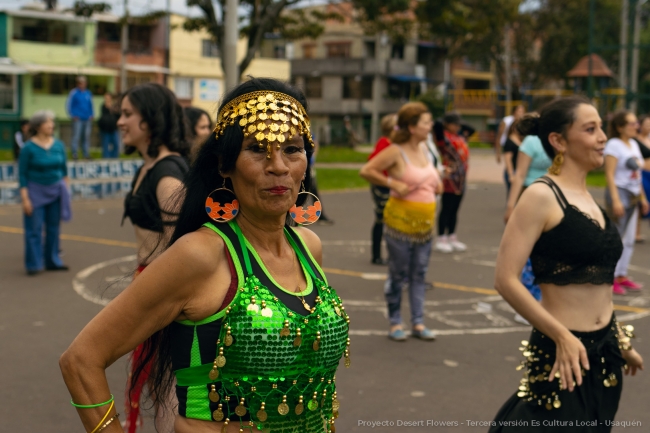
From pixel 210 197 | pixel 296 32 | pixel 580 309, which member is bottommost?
pixel 580 309

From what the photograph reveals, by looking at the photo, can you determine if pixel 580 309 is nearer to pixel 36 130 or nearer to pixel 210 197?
pixel 210 197

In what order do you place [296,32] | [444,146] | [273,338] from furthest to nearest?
[296,32] < [444,146] < [273,338]

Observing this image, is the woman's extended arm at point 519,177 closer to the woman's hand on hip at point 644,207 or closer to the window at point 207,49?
the woman's hand on hip at point 644,207

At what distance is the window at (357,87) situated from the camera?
202 ft

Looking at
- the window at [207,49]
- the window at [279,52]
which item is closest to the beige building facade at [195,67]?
the window at [207,49]

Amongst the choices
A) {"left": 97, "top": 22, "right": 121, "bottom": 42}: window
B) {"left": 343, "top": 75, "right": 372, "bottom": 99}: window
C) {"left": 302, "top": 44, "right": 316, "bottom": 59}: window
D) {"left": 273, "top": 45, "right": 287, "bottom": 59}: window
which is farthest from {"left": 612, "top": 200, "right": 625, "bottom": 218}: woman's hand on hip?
{"left": 302, "top": 44, "right": 316, "bottom": 59}: window

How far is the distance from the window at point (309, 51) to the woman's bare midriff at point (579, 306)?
6281cm

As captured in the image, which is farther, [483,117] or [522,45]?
[483,117]

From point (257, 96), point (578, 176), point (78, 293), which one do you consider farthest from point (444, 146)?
point (257, 96)

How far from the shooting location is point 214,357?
2365mm

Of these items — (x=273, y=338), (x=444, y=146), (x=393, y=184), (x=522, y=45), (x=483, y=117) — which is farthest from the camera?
(x=483, y=117)

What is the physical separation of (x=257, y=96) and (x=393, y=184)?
4.85m

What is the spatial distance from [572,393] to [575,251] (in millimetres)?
641

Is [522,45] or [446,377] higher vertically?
[522,45]
